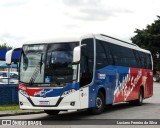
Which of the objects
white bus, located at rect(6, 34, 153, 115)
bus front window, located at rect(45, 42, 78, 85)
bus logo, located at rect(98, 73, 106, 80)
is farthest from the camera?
bus logo, located at rect(98, 73, 106, 80)

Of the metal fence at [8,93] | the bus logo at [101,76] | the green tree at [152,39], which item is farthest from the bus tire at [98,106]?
the green tree at [152,39]

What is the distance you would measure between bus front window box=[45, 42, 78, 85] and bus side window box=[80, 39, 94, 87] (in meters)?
0.44

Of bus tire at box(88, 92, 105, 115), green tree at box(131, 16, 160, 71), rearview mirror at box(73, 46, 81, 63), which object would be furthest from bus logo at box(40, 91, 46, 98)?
green tree at box(131, 16, 160, 71)

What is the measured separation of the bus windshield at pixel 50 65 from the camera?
47.8ft

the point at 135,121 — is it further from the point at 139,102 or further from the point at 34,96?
the point at 139,102

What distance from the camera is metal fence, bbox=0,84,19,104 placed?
72.1 ft

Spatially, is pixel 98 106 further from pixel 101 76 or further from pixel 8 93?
pixel 8 93

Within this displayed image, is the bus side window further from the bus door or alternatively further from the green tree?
the green tree

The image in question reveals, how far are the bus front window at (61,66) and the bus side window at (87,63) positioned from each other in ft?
1.43

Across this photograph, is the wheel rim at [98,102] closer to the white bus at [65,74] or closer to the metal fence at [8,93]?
the white bus at [65,74]

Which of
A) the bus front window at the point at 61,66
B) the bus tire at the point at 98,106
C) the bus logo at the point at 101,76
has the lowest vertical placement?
the bus tire at the point at 98,106

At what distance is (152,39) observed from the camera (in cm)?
8100

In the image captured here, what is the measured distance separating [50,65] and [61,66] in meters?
0.40

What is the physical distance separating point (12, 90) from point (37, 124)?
29.2 feet
